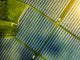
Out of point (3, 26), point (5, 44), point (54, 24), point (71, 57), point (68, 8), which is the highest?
point (68, 8)

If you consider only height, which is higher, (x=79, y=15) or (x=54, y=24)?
(x=79, y=15)

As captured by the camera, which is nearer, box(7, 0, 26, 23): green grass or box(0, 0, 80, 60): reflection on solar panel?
box(0, 0, 80, 60): reflection on solar panel

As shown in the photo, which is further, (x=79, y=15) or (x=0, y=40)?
(x=0, y=40)

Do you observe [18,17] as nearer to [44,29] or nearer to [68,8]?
[44,29]

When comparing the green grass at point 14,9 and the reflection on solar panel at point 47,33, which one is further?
the green grass at point 14,9

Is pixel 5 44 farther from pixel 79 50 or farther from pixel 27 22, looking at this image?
pixel 79 50

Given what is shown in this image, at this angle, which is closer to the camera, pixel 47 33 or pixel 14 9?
pixel 47 33

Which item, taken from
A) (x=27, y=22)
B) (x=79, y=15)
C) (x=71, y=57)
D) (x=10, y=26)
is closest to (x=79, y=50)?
(x=71, y=57)
